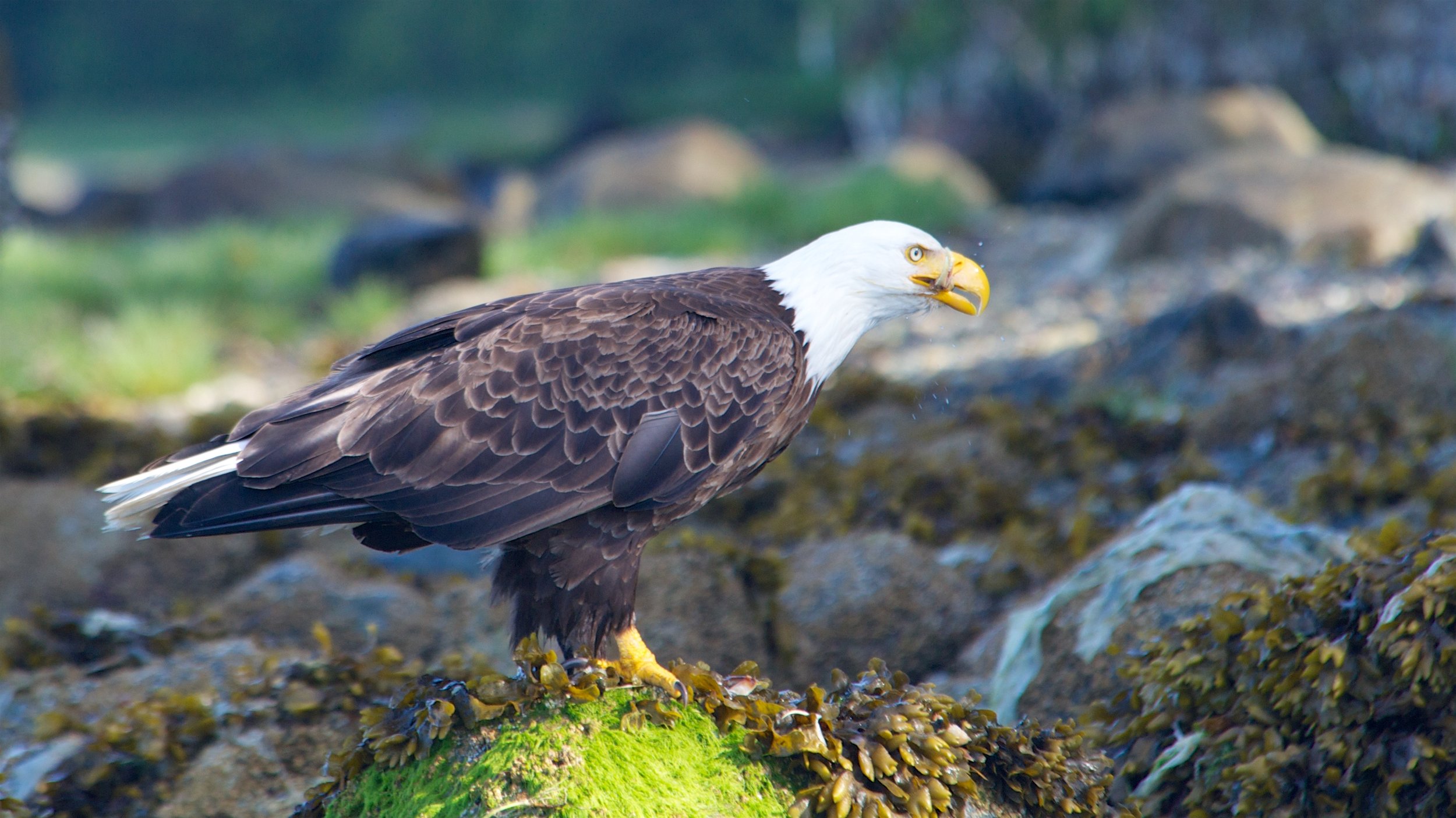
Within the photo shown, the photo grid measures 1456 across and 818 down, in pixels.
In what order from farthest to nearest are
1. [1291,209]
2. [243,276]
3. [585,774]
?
[243,276]
[1291,209]
[585,774]

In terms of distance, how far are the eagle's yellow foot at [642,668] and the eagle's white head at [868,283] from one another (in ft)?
2.73

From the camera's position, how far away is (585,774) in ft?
8.99

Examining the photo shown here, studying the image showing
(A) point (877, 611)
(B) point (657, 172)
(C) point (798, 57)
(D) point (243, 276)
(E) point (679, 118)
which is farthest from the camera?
(C) point (798, 57)

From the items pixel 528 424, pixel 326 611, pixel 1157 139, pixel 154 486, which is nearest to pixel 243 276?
pixel 326 611

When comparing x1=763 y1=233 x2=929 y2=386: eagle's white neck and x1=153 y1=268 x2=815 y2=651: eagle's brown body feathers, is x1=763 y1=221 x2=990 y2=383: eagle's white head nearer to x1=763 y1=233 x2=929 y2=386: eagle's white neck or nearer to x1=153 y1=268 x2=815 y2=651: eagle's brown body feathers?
x1=763 y1=233 x2=929 y2=386: eagle's white neck

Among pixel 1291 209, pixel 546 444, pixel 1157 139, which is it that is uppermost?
pixel 546 444

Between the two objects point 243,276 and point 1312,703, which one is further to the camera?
point 243,276

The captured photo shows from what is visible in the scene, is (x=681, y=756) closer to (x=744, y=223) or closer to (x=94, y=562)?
(x=94, y=562)

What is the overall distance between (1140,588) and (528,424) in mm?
1963

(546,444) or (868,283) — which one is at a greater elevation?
(868,283)

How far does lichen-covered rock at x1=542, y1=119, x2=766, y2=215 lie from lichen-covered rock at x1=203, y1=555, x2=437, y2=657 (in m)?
14.3

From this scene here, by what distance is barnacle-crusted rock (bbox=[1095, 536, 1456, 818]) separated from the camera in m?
→ 3.07

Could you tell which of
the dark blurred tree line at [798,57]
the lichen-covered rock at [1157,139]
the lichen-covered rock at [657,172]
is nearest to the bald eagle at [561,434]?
the lichen-covered rock at [1157,139]

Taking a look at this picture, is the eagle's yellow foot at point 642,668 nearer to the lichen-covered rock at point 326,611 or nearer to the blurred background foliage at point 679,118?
the lichen-covered rock at point 326,611
